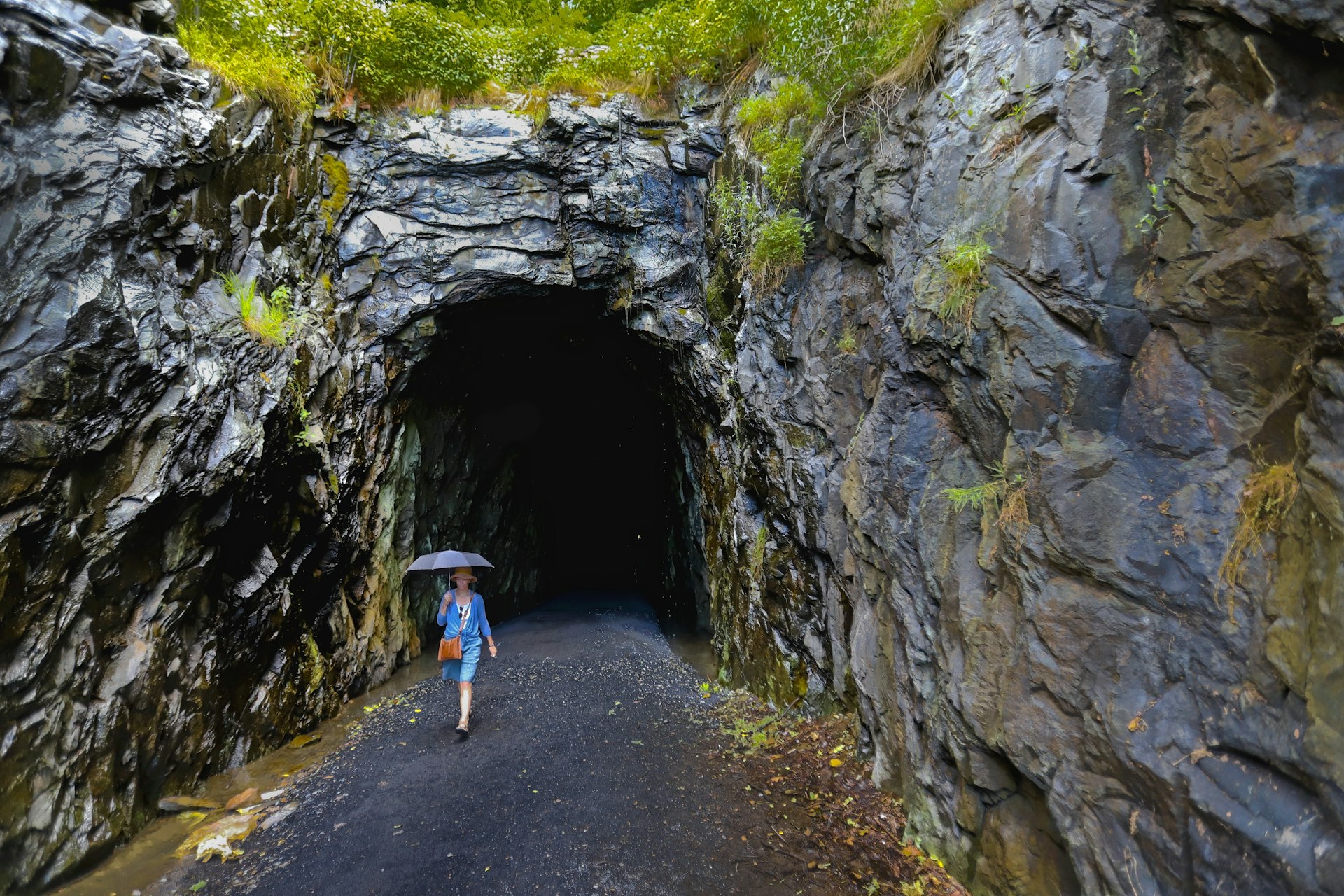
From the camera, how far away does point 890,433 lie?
17.0 feet

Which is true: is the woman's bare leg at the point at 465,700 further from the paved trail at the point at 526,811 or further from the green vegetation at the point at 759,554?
the green vegetation at the point at 759,554

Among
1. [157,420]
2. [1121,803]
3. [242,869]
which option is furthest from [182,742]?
[1121,803]

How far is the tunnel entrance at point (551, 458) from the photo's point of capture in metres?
10.4

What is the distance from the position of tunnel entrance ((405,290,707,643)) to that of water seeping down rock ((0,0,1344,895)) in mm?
1623

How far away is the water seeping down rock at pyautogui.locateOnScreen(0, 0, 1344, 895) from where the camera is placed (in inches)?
102

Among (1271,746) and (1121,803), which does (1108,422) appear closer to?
(1271,746)

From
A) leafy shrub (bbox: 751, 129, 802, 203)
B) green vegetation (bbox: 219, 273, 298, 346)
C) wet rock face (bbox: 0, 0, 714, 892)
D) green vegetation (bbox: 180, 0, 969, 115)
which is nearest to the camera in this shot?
wet rock face (bbox: 0, 0, 714, 892)

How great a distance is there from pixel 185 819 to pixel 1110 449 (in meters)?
7.02

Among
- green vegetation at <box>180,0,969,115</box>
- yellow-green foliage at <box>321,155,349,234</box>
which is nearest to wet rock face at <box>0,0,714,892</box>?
yellow-green foliage at <box>321,155,349,234</box>

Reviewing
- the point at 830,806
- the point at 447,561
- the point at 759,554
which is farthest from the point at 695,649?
the point at 830,806

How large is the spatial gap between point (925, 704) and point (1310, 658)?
251 cm

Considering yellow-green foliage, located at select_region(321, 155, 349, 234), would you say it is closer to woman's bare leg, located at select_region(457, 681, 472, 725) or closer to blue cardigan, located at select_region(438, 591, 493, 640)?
blue cardigan, located at select_region(438, 591, 493, 640)

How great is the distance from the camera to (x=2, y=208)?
4.36m

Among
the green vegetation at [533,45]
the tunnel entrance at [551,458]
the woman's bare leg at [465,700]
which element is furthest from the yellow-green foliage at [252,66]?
the woman's bare leg at [465,700]
